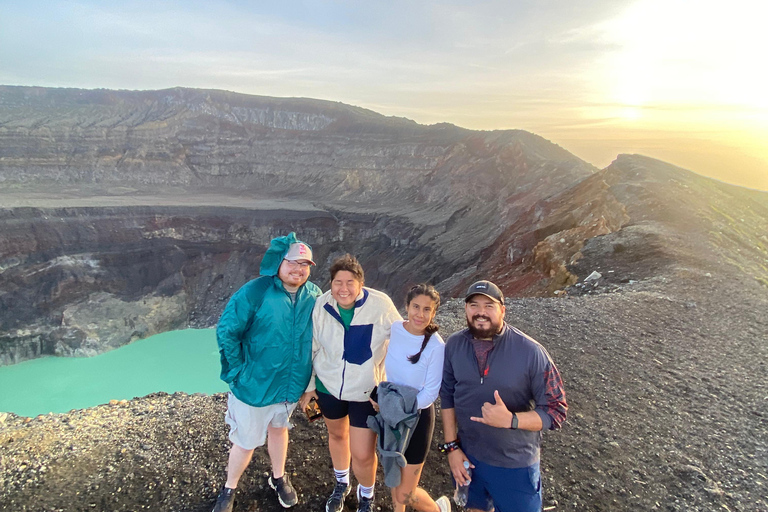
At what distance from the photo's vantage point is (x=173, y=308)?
28781 millimetres

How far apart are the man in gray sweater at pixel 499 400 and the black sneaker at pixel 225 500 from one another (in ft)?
5.56

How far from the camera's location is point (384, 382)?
2.56 meters

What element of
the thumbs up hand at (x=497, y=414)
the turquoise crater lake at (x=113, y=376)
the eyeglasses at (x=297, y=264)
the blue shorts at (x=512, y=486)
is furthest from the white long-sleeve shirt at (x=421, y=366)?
the turquoise crater lake at (x=113, y=376)

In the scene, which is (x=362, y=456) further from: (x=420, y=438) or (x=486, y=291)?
(x=486, y=291)

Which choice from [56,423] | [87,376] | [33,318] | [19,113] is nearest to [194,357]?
[87,376]

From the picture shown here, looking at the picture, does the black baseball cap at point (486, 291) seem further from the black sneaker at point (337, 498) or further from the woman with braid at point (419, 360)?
the black sneaker at point (337, 498)

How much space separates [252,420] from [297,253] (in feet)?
4.01

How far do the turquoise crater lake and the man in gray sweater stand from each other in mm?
18629

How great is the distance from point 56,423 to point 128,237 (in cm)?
3229

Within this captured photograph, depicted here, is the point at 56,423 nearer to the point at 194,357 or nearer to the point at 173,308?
the point at 194,357

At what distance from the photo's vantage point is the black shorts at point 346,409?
2770 millimetres

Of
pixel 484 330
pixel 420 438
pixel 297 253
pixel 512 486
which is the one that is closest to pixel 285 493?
pixel 420 438

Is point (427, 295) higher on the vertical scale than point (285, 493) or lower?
higher

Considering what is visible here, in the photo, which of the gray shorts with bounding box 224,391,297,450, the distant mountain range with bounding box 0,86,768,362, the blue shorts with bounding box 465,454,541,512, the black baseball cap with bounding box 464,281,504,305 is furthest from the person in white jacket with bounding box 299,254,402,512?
the distant mountain range with bounding box 0,86,768,362
